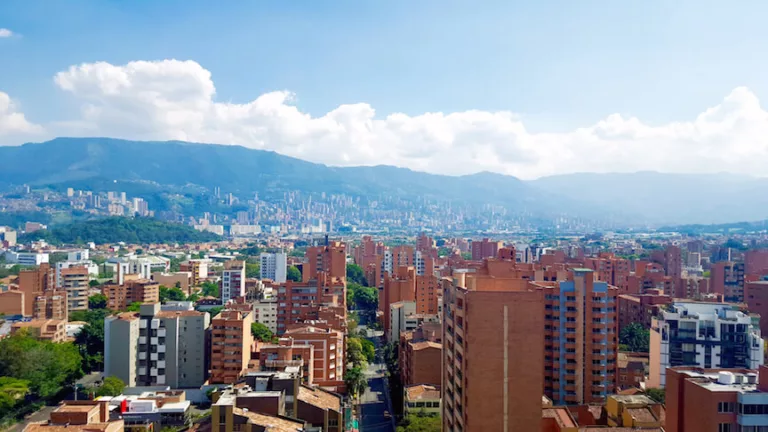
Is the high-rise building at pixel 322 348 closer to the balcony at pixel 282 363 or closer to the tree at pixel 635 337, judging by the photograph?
the balcony at pixel 282 363

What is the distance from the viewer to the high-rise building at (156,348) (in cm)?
1759

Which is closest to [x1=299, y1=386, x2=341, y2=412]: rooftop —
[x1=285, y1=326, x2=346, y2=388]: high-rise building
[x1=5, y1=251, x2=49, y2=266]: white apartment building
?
[x1=285, y1=326, x2=346, y2=388]: high-rise building

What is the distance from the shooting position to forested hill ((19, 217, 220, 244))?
7431 cm

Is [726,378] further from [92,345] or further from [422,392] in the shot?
[92,345]

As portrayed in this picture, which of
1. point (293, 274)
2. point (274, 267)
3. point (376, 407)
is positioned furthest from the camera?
point (274, 267)

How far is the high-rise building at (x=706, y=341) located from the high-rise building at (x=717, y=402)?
27.0 ft

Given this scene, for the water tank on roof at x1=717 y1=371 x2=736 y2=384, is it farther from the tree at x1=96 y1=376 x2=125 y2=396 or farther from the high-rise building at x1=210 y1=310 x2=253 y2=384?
the tree at x1=96 y1=376 x2=125 y2=396

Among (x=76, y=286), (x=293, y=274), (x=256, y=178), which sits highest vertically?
(x=256, y=178)

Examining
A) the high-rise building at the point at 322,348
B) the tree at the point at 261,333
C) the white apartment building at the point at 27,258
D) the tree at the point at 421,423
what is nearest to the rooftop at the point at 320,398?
the tree at the point at 421,423

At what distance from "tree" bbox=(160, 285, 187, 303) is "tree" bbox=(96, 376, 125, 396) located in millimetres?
16017

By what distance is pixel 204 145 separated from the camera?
184375 mm

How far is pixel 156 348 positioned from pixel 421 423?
8.56 m

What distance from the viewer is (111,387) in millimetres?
15906

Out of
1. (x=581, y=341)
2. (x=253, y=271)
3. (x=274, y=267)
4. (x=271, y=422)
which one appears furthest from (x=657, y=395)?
(x=253, y=271)
